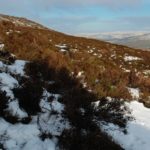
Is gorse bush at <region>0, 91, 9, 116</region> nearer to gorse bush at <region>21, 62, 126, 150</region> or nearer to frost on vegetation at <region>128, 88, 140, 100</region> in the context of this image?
gorse bush at <region>21, 62, 126, 150</region>

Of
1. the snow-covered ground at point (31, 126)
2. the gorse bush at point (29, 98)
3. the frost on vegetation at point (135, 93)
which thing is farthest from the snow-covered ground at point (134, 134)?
the frost on vegetation at point (135, 93)

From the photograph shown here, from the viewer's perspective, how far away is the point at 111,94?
989 cm

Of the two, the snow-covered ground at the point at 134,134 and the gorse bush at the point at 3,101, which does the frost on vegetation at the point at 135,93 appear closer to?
the snow-covered ground at the point at 134,134

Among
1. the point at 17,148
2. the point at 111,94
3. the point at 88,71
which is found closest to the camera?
the point at 17,148

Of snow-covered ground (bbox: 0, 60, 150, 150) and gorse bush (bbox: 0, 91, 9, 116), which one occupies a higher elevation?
gorse bush (bbox: 0, 91, 9, 116)

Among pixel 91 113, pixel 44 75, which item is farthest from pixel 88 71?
pixel 91 113

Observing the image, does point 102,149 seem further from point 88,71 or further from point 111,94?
point 88,71

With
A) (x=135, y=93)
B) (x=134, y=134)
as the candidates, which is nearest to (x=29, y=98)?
(x=134, y=134)

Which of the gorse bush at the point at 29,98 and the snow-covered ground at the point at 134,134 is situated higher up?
the gorse bush at the point at 29,98

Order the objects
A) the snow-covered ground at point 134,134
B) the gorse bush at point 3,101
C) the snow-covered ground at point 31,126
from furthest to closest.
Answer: the snow-covered ground at point 134,134, the gorse bush at point 3,101, the snow-covered ground at point 31,126

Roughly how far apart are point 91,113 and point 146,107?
3338 millimetres

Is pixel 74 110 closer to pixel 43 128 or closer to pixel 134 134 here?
pixel 43 128

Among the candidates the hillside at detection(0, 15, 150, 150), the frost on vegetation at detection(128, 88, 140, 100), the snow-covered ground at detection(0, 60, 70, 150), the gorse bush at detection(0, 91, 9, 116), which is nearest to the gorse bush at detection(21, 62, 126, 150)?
the hillside at detection(0, 15, 150, 150)

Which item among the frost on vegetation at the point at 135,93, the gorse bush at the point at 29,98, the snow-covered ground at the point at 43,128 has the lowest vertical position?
the frost on vegetation at the point at 135,93
